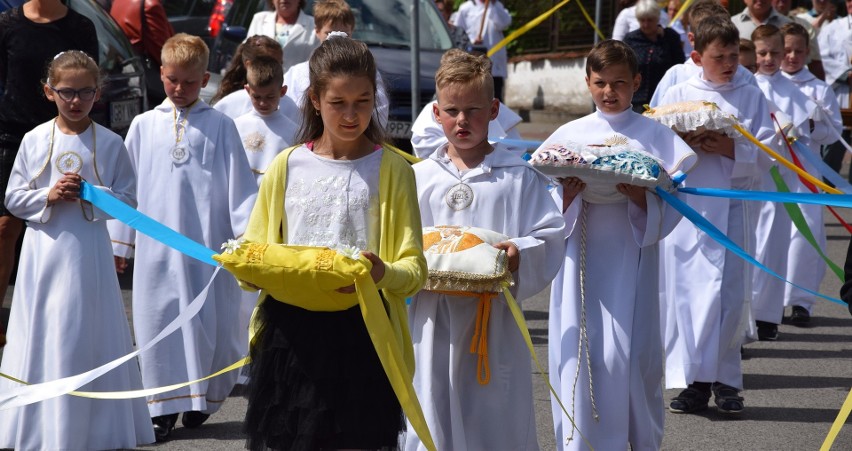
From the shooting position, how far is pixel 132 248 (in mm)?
7414

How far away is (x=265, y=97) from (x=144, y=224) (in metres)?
2.47

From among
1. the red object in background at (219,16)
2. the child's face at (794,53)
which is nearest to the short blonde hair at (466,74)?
the child's face at (794,53)

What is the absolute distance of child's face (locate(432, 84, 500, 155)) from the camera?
16.5ft

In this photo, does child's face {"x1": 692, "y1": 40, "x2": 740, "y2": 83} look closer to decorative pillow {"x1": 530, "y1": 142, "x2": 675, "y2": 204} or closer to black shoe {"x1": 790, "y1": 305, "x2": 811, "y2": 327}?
decorative pillow {"x1": 530, "y1": 142, "x2": 675, "y2": 204}

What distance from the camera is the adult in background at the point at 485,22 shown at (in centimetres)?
1727

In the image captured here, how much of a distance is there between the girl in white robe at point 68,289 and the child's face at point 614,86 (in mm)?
2162

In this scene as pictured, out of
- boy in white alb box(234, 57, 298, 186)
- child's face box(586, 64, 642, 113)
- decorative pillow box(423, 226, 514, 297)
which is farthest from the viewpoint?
boy in white alb box(234, 57, 298, 186)

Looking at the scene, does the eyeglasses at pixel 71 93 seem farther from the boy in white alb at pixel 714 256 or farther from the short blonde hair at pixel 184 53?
the boy in white alb at pixel 714 256

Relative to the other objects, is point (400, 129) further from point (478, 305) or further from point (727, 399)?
point (478, 305)

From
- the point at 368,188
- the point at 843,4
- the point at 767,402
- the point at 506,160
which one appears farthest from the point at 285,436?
the point at 843,4

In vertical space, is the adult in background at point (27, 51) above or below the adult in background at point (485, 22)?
below

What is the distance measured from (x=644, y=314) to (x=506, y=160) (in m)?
1.10

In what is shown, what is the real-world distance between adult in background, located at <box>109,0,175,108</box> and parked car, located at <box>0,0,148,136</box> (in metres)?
1.40

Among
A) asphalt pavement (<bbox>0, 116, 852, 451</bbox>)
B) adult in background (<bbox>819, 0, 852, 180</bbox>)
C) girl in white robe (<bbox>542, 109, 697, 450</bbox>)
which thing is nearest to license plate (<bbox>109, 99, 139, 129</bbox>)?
asphalt pavement (<bbox>0, 116, 852, 451</bbox>)
